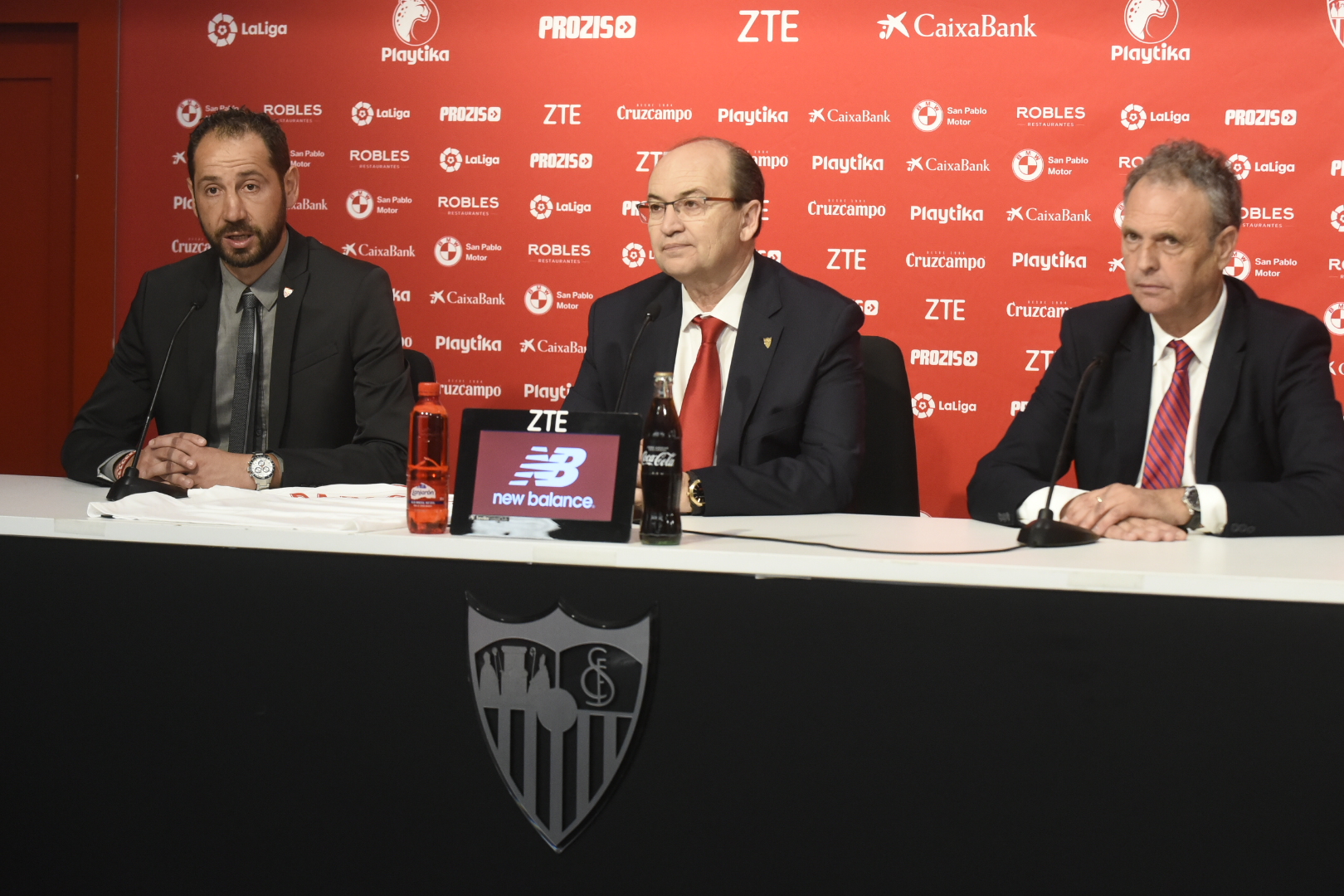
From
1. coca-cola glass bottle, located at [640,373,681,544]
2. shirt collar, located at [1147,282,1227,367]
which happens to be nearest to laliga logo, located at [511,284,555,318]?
shirt collar, located at [1147,282,1227,367]

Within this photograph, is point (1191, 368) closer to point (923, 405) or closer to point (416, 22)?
point (923, 405)

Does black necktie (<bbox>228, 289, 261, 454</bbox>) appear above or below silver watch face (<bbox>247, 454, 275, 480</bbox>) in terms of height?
above

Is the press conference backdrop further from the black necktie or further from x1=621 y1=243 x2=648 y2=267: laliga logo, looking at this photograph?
the black necktie

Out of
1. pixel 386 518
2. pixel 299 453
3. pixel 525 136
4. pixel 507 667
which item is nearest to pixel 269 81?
pixel 525 136

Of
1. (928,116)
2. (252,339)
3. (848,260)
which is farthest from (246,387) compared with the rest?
(928,116)

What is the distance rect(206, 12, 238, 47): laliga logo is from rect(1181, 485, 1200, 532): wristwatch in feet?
11.3

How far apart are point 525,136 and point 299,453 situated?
6.52ft

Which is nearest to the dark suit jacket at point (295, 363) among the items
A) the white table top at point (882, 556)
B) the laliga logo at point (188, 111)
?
the white table top at point (882, 556)

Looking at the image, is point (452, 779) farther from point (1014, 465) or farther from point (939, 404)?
point (939, 404)

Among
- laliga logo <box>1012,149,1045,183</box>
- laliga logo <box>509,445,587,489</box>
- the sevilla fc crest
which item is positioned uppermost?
laliga logo <box>1012,149,1045,183</box>

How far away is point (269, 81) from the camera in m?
3.88

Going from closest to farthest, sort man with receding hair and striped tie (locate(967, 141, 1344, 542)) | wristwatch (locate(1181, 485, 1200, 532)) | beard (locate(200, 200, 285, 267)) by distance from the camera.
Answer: wristwatch (locate(1181, 485, 1200, 532))
man with receding hair and striped tie (locate(967, 141, 1344, 542))
beard (locate(200, 200, 285, 267))

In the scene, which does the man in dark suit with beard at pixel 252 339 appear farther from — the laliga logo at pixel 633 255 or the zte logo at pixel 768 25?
the zte logo at pixel 768 25

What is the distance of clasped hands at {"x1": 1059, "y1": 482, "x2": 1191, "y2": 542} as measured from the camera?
5.28ft
